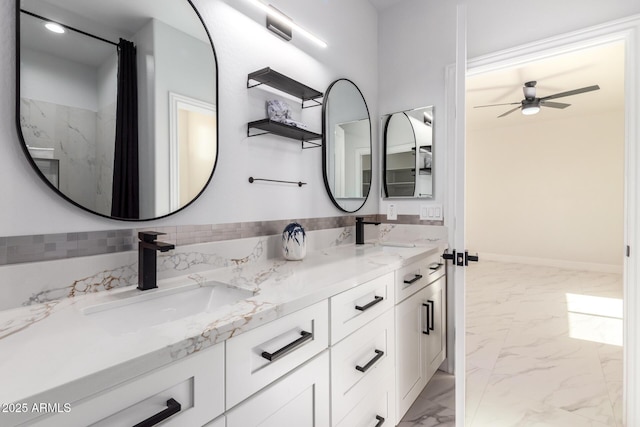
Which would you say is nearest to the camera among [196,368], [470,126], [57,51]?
[196,368]

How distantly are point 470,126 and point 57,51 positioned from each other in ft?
21.1

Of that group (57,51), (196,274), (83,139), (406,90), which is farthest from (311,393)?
(406,90)

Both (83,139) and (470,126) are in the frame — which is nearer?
(83,139)

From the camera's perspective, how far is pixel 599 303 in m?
3.60

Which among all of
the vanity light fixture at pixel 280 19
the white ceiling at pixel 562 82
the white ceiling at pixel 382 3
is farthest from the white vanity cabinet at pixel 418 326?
the white ceiling at pixel 382 3

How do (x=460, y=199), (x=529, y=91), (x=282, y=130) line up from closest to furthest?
(x=460, y=199) < (x=282, y=130) < (x=529, y=91)

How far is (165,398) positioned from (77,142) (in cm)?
81

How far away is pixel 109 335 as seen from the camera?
0.68 m

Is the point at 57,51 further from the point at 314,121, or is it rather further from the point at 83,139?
the point at 314,121

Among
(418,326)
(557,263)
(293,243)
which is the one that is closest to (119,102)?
(293,243)

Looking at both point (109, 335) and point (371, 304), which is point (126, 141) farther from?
point (371, 304)

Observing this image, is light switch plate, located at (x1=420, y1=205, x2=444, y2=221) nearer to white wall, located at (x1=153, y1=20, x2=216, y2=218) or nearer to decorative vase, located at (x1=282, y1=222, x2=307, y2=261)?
decorative vase, located at (x1=282, y1=222, x2=307, y2=261)

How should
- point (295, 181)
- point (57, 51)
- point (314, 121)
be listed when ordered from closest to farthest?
point (57, 51) < point (295, 181) < point (314, 121)

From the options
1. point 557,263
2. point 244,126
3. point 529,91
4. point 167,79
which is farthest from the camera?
point 557,263
